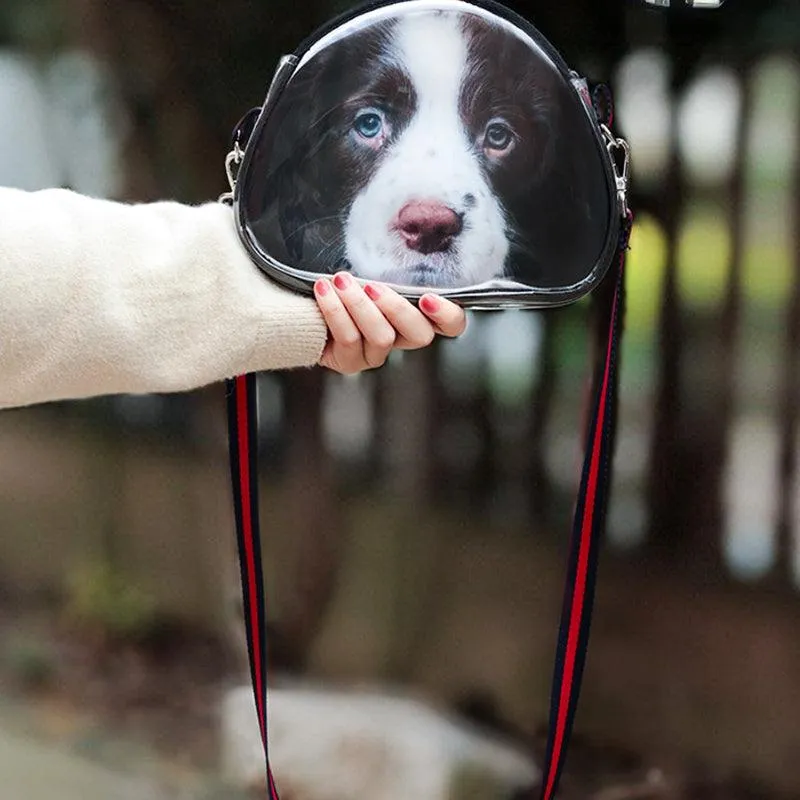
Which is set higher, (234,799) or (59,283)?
(59,283)

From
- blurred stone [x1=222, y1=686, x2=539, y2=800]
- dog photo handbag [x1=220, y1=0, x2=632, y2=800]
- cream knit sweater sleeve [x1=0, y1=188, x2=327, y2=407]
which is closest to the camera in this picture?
cream knit sweater sleeve [x1=0, y1=188, x2=327, y2=407]

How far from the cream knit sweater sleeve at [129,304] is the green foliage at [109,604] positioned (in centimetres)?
35

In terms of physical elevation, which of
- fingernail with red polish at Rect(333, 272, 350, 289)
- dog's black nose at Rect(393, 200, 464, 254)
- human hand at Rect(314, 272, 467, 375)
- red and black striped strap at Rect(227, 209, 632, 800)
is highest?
dog's black nose at Rect(393, 200, 464, 254)

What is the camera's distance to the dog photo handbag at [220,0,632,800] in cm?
57

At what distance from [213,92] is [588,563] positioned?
48 centimetres

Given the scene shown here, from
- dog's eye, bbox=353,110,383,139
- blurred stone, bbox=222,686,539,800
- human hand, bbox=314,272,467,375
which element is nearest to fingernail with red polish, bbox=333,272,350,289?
human hand, bbox=314,272,467,375

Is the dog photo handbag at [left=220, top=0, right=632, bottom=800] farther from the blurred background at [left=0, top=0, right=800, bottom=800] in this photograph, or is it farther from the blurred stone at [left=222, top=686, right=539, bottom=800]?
the blurred stone at [left=222, top=686, right=539, bottom=800]

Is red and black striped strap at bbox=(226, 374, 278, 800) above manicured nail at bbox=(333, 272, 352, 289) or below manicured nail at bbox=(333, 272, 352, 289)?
below

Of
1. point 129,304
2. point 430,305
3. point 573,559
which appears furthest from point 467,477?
point 129,304

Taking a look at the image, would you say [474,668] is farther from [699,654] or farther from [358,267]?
[358,267]

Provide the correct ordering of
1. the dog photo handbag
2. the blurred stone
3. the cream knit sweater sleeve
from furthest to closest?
the blurred stone → the dog photo handbag → the cream knit sweater sleeve

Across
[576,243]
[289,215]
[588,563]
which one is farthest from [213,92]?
[588,563]

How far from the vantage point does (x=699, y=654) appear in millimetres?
710

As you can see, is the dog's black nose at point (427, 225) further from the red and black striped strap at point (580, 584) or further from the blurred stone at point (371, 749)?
the blurred stone at point (371, 749)
